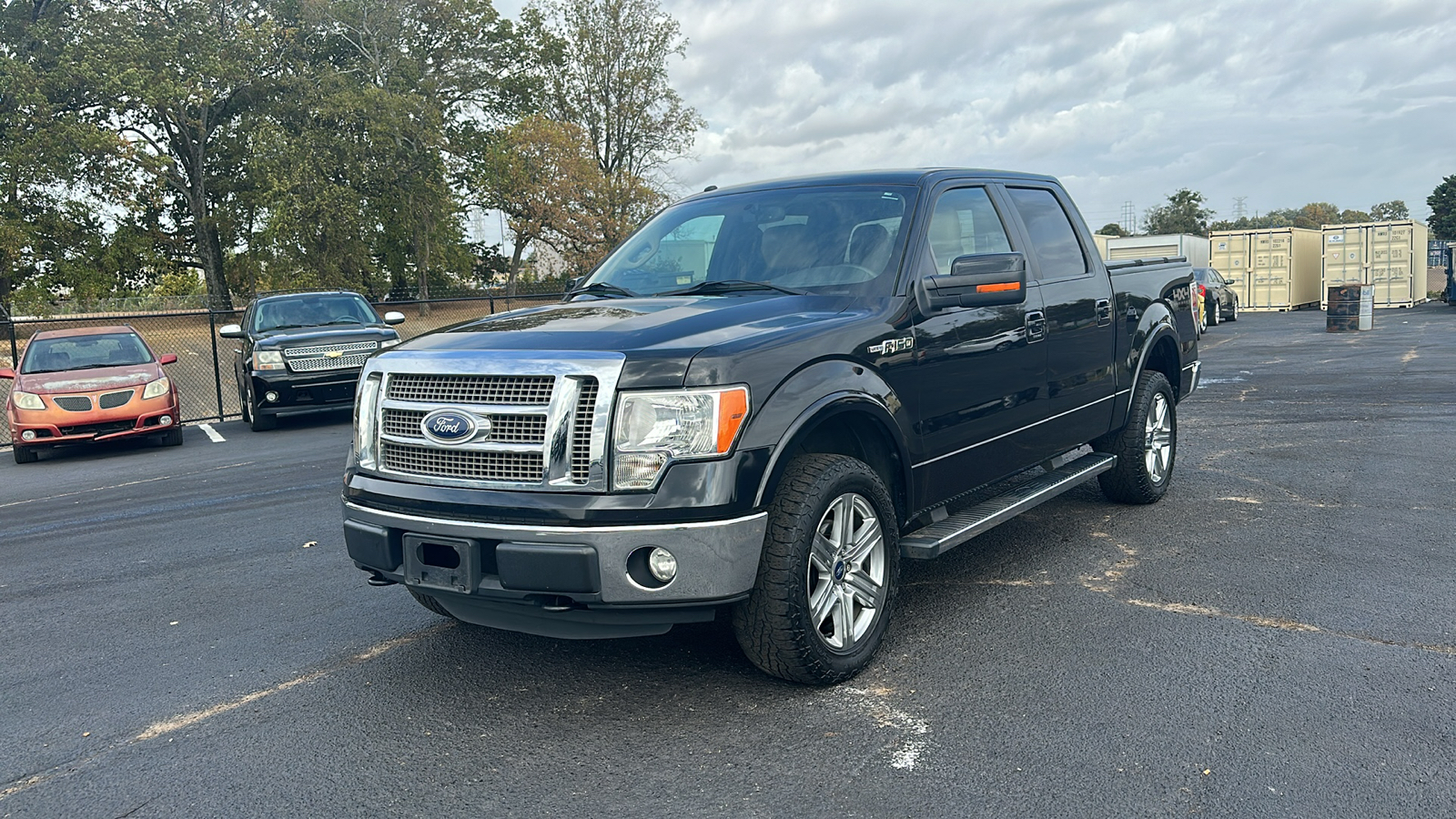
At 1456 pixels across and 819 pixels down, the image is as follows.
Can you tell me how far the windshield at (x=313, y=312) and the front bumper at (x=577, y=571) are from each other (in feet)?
38.6

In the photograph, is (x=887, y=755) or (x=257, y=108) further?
(x=257, y=108)

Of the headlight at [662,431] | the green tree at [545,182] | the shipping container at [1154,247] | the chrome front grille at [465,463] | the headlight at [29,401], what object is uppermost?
the green tree at [545,182]

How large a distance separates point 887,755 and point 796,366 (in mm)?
1310

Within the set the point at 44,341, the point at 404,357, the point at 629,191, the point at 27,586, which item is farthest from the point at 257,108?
the point at 404,357

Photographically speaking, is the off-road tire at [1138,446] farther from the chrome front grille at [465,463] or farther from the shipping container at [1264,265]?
the shipping container at [1264,265]

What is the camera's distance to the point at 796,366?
3.74 metres

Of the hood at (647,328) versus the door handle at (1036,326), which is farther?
the door handle at (1036,326)

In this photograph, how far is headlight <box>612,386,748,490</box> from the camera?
3441 mm

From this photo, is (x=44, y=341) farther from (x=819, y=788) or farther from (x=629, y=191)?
(x=629, y=191)

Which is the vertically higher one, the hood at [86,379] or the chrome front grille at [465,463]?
the chrome front grille at [465,463]

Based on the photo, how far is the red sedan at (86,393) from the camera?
1203 centimetres

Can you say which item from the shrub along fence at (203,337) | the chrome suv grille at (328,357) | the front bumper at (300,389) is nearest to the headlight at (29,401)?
the front bumper at (300,389)

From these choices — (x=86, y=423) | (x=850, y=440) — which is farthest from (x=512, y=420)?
(x=86, y=423)

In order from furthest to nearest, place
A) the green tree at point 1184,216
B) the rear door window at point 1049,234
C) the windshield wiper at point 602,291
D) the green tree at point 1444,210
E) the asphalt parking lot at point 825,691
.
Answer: the green tree at point 1184,216 < the green tree at point 1444,210 < the rear door window at point 1049,234 < the windshield wiper at point 602,291 < the asphalt parking lot at point 825,691
